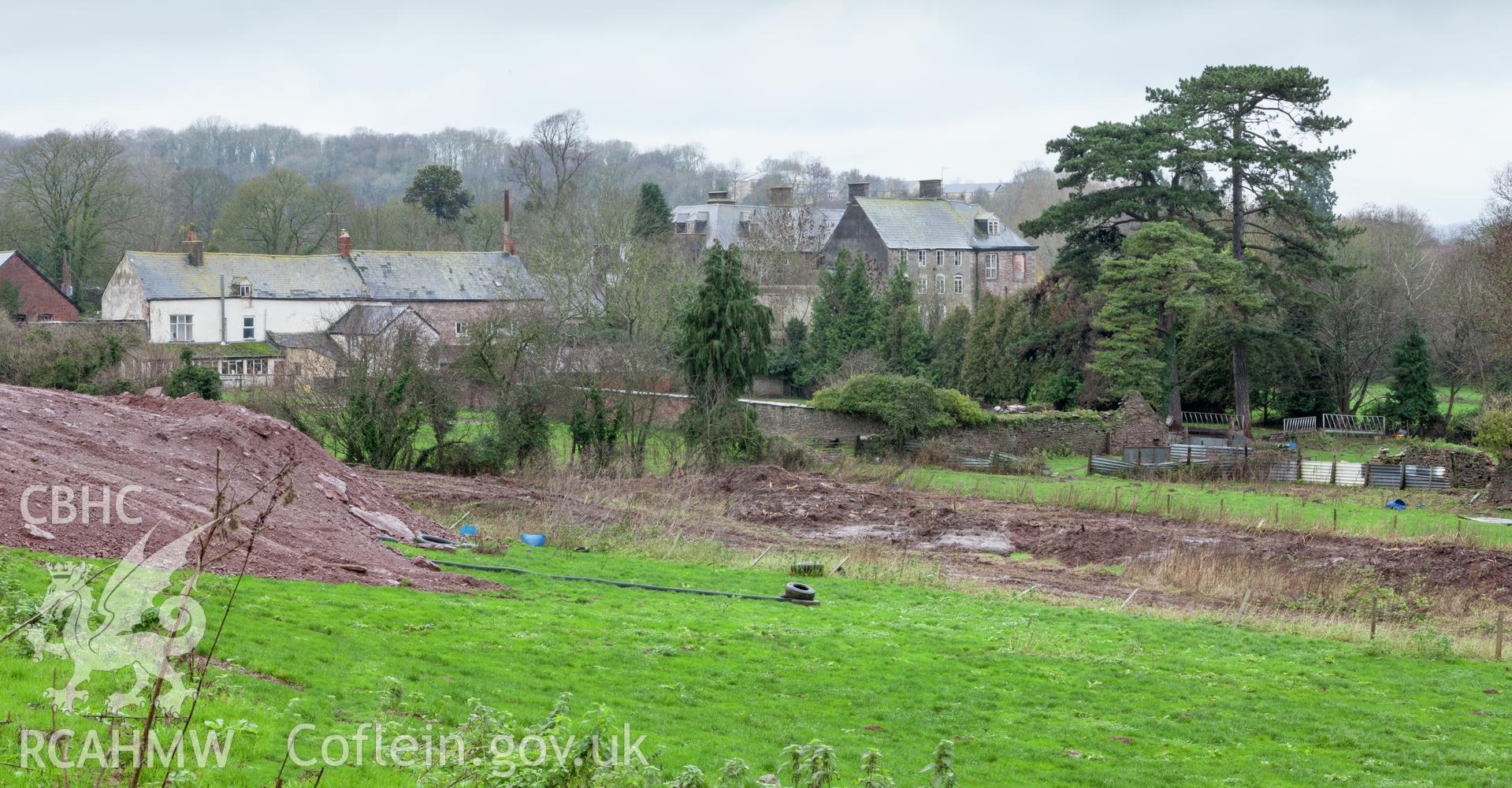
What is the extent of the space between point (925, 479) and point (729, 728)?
29913 millimetres

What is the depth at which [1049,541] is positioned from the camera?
3050 centimetres

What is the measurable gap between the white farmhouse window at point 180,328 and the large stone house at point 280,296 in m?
0.04

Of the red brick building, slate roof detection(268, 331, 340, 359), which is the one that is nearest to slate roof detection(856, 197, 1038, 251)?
slate roof detection(268, 331, 340, 359)

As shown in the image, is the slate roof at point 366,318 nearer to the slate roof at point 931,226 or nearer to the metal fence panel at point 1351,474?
the slate roof at point 931,226

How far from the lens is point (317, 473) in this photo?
23.5 m

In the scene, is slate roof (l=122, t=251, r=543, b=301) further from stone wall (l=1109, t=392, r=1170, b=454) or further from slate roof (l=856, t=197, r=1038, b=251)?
stone wall (l=1109, t=392, r=1170, b=454)

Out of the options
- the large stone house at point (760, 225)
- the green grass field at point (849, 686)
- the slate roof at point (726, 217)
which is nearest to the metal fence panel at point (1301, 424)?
the large stone house at point (760, 225)

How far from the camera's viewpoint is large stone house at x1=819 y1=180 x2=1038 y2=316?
262 ft

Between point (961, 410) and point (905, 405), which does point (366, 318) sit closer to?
point (905, 405)

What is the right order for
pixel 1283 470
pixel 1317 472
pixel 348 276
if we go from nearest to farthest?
pixel 1317 472, pixel 1283 470, pixel 348 276

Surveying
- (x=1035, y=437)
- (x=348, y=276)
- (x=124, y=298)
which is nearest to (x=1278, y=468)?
(x=1035, y=437)

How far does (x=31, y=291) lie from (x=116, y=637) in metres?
62.1

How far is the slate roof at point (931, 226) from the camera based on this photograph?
80.4 m

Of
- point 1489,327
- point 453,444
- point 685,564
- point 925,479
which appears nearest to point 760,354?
point 925,479
